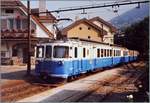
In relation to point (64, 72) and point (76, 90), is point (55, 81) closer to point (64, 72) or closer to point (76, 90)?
point (64, 72)

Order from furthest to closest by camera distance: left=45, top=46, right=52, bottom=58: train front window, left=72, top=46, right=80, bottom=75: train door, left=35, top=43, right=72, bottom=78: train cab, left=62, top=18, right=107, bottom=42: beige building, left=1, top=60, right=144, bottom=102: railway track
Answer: left=62, top=18, right=107, bottom=42: beige building
left=72, top=46, right=80, bottom=75: train door
left=45, top=46, right=52, bottom=58: train front window
left=35, top=43, right=72, bottom=78: train cab
left=1, top=60, right=144, bottom=102: railway track

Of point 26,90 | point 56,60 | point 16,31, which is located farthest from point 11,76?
point 16,31

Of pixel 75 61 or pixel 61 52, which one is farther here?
pixel 75 61

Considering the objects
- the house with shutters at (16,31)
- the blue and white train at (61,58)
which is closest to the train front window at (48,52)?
the blue and white train at (61,58)

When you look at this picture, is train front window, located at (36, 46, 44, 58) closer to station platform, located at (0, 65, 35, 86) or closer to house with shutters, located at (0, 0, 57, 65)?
station platform, located at (0, 65, 35, 86)

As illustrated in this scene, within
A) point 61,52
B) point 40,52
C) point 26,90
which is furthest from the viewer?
point 40,52

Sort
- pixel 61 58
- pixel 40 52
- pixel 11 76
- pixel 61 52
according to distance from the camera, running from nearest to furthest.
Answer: pixel 61 58, pixel 61 52, pixel 40 52, pixel 11 76

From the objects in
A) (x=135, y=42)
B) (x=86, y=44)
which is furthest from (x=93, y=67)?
(x=135, y=42)

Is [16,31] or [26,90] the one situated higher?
[16,31]

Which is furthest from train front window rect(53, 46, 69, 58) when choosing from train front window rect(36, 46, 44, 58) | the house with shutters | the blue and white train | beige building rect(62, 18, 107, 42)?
beige building rect(62, 18, 107, 42)

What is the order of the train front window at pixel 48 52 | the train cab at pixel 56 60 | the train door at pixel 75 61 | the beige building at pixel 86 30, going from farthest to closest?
the beige building at pixel 86 30
the train door at pixel 75 61
the train front window at pixel 48 52
the train cab at pixel 56 60

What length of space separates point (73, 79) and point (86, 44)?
2.75 m

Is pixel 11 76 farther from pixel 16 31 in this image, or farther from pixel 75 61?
pixel 16 31

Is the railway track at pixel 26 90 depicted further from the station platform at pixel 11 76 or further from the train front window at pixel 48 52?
the train front window at pixel 48 52
